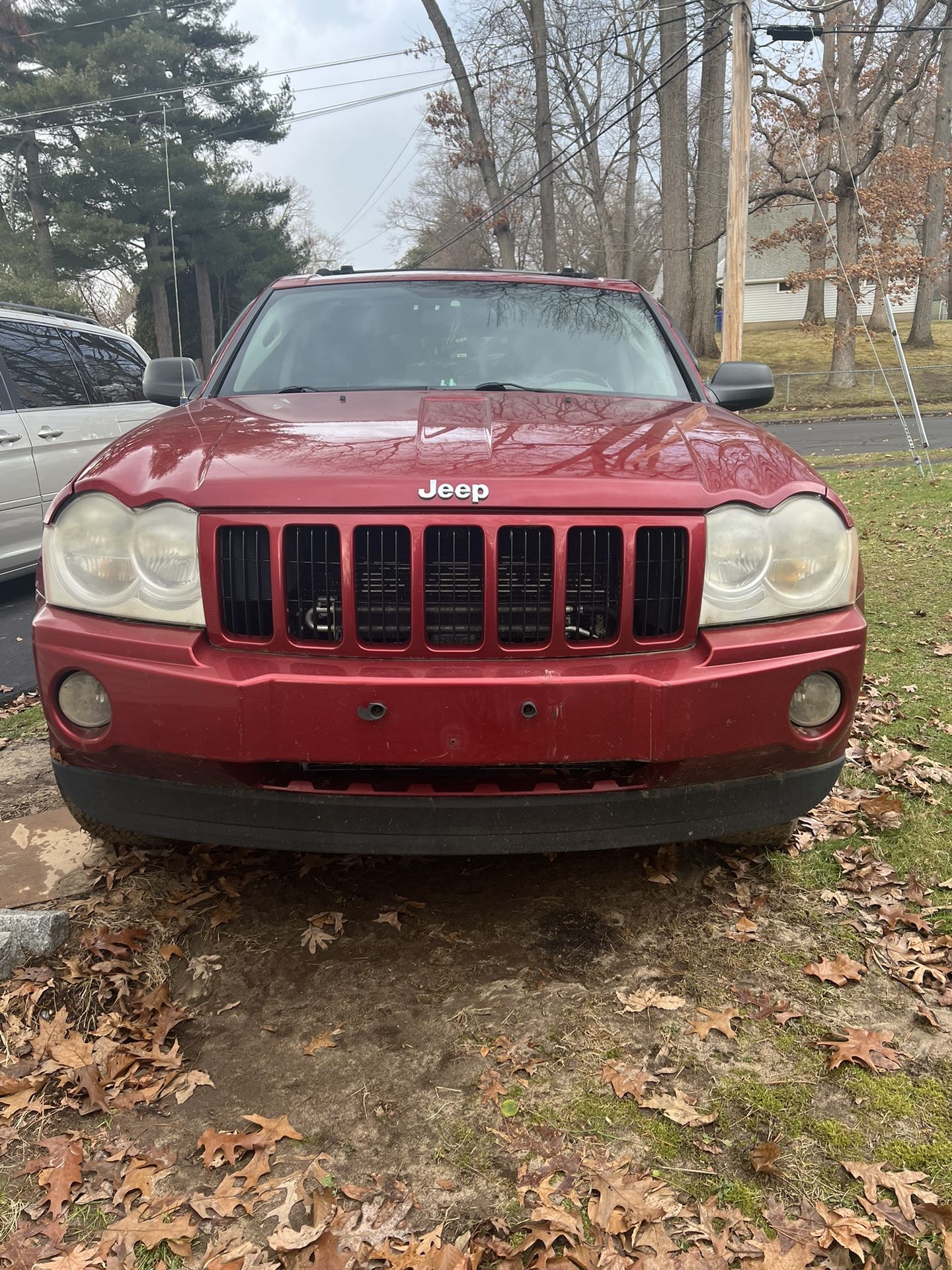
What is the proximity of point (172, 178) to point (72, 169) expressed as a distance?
269 centimetres

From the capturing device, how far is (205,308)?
3142cm

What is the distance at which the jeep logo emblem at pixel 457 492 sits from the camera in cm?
212

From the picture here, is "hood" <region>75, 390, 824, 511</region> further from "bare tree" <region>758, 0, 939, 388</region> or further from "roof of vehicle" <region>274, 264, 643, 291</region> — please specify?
"bare tree" <region>758, 0, 939, 388</region>

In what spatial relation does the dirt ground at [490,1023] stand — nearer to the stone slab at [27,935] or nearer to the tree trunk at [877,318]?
the stone slab at [27,935]

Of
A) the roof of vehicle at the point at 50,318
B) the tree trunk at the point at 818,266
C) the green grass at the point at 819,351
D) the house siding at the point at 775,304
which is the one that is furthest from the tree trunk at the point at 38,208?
the house siding at the point at 775,304

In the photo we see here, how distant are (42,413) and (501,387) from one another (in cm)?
461

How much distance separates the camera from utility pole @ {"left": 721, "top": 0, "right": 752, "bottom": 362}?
11.4 meters

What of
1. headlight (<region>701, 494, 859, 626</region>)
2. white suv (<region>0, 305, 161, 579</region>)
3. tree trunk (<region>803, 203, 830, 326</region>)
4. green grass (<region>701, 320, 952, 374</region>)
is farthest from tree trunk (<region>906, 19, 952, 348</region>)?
headlight (<region>701, 494, 859, 626</region>)

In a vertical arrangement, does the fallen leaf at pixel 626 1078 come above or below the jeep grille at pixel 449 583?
below

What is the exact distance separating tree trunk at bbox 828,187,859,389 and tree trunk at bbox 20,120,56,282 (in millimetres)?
21277

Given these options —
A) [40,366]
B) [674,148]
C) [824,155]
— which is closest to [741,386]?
[40,366]

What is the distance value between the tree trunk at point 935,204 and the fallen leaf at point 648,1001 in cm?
3004

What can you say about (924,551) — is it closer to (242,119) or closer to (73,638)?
(73,638)

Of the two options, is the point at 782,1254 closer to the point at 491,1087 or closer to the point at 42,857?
the point at 491,1087
